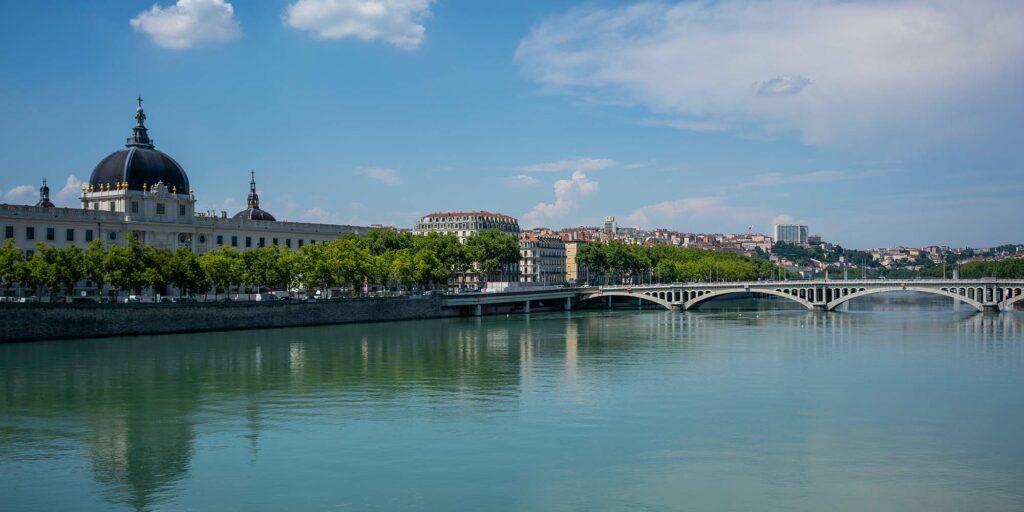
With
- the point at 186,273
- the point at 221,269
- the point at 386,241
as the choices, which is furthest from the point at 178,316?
the point at 386,241

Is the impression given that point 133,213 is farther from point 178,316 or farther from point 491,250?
point 491,250

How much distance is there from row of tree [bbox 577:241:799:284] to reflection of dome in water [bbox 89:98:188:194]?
59101 millimetres

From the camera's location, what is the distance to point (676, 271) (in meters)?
129

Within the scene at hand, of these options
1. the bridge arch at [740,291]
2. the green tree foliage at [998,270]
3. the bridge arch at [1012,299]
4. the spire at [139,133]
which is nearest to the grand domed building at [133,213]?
the spire at [139,133]

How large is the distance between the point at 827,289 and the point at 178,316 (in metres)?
61.1

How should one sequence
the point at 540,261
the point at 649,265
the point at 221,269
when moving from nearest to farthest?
the point at 221,269 < the point at 649,265 < the point at 540,261

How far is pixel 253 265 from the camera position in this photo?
224 feet

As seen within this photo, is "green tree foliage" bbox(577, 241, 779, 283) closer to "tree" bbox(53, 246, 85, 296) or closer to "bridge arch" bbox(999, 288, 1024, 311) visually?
"bridge arch" bbox(999, 288, 1024, 311)

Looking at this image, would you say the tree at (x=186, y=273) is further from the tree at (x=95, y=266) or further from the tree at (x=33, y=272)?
the tree at (x=33, y=272)

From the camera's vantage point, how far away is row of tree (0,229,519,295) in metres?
54.9

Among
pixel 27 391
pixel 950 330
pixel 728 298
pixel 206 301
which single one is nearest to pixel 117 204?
pixel 206 301

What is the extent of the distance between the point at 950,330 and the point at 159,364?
163 feet

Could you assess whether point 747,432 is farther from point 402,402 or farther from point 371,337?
point 371,337

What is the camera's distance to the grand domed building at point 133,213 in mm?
66000
